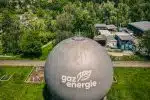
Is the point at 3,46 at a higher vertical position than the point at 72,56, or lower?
lower

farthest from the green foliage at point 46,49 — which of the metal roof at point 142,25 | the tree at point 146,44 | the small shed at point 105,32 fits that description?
the metal roof at point 142,25

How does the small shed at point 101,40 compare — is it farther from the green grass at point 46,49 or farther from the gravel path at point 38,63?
the gravel path at point 38,63

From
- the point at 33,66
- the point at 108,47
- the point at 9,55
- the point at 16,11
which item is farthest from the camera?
the point at 16,11

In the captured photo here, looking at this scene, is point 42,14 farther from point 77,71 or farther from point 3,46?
point 77,71

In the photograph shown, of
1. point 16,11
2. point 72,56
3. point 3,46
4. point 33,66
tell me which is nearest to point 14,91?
point 33,66

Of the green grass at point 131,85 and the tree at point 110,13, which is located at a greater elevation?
the tree at point 110,13

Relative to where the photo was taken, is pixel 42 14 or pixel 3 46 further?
pixel 42 14
